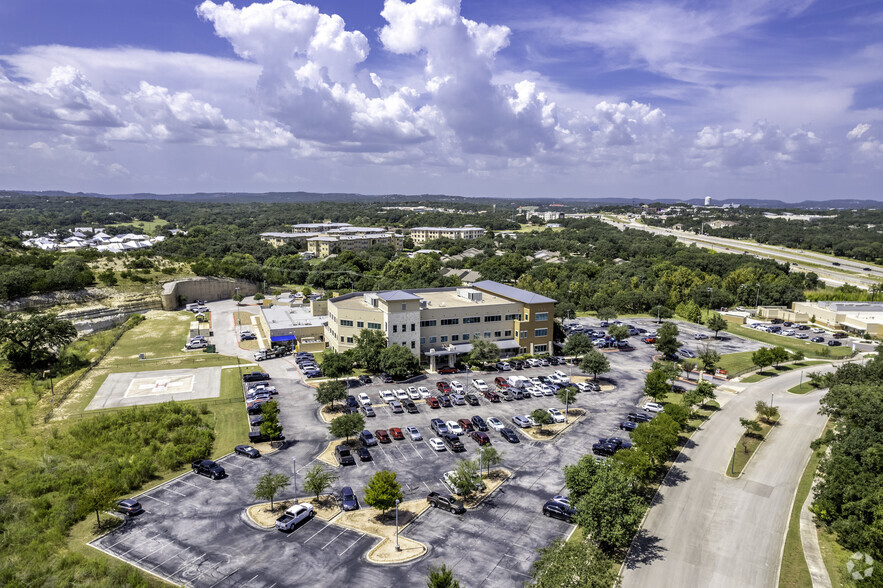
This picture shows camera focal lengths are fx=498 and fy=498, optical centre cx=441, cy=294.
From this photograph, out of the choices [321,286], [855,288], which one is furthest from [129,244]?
[855,288]

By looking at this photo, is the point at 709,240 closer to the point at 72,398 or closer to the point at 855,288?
the point at 855,288

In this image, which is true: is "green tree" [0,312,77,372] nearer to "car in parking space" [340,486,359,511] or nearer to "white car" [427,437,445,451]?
"car in parking space" [340,486,359,511]

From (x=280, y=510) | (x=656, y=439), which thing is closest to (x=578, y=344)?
(x=656, y=439)

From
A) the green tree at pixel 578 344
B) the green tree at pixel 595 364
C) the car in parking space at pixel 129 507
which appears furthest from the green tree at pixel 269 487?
the green tree at pixel 578 344

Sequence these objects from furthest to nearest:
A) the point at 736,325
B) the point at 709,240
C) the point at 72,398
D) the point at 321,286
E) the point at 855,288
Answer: the point at 709,240 < the point at 321,286 < the point at 855,288 < the point at 736,325 < the point at 72,398

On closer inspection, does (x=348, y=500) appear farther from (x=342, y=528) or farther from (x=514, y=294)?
(x=514, y=294)

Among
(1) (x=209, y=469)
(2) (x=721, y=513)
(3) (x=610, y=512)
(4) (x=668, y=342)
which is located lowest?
(2) (x=721, y=513)
